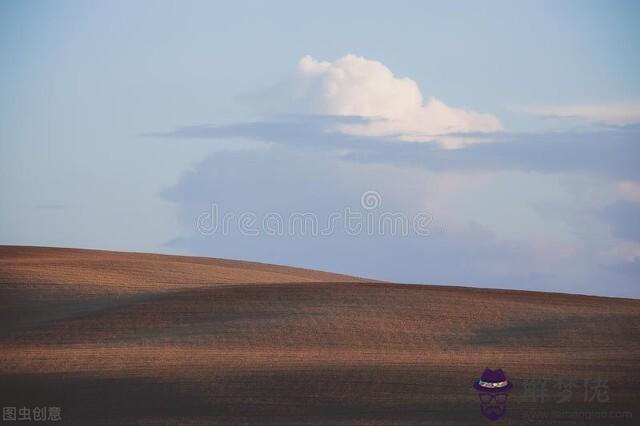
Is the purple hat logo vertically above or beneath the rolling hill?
beneath

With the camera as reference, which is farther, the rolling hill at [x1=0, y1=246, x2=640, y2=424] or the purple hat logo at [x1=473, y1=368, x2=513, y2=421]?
the rolling hill at [x1=0, y1=246, x2=640, y2=424]

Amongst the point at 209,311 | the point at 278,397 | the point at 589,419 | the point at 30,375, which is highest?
the point at 209,311

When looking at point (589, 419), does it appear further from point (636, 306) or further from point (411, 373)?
point (636, 306)

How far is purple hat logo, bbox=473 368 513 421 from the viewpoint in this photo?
16984 millimetres

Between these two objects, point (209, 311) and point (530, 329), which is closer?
point (530, 329)

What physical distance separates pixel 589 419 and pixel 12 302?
19312 mm

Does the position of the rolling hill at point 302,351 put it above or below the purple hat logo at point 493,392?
above

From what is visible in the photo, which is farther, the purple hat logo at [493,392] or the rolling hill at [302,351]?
the rolling hill at [302,351]

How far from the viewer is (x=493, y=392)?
704 inches

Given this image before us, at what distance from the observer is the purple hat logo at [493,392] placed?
16984 millimetres

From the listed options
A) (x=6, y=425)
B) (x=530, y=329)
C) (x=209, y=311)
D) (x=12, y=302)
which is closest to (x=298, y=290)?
(x=209, y=311)

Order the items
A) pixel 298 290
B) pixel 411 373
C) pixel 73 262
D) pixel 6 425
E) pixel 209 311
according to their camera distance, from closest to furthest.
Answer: pixel 6 425 → pixel 411 373 → pixel 209 311 → pixel 298 290 → pixel 73 262

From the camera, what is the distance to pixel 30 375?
20.2 metres

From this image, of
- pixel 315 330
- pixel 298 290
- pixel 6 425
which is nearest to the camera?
pixel 6 425
